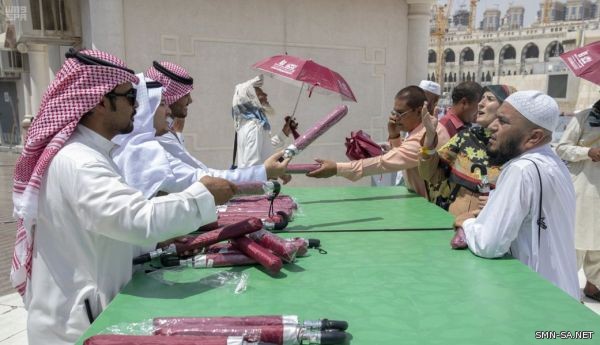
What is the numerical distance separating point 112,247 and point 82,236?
0.13 meters

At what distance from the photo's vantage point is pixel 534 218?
200 cm

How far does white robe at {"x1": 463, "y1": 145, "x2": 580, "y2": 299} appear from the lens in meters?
1.97

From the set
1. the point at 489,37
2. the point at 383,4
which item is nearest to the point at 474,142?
the point at 383,4

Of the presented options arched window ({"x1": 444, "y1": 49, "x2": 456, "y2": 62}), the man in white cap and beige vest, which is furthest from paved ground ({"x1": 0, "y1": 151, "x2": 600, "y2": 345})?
arched window ({"x1": 444, "y1": 49, "x2": 456, "y2": 62})

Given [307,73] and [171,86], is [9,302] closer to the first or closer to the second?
[171,86]

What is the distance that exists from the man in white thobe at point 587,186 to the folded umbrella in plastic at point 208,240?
3537 millimetres

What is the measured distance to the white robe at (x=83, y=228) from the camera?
1.60 m

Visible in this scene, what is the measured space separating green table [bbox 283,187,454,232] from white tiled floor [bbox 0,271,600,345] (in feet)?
5.73

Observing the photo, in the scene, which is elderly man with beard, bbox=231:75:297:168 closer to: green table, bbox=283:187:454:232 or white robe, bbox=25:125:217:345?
green table, bbox=283:187:454:232

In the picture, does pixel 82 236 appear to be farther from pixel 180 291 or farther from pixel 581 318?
pixel 581 318

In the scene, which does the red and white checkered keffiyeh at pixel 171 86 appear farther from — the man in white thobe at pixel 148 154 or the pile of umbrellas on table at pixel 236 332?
the pile of umbrellas on table at pixel 236 332

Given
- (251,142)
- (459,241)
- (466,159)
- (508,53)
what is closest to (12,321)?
(251,142)

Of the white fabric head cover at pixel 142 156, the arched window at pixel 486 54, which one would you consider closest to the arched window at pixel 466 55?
the arched window at pixel 486 54

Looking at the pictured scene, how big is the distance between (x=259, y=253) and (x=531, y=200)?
1.24 meters
